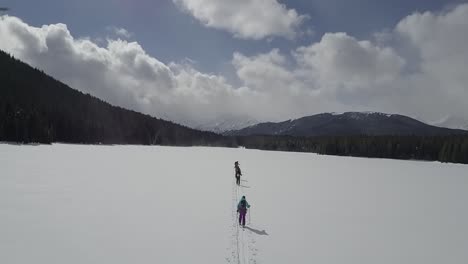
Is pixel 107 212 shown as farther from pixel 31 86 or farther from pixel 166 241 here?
pixel 31 86

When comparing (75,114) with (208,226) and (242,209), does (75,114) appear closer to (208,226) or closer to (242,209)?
(208,226)

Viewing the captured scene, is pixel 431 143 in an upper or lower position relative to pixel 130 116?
lower

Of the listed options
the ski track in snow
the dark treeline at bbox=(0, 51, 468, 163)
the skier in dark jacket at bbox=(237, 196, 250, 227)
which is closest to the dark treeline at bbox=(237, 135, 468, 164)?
the dark treeline at bbox=(0, 51, 468, 163)

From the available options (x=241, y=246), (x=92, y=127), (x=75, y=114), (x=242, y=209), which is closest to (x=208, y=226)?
(x=242, y=209)

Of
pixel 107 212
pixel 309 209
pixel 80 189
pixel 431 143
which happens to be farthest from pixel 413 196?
pixel 431 143

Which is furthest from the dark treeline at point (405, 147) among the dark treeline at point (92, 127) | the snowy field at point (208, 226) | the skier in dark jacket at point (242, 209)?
the skier in dark jacket at point (242, 209)

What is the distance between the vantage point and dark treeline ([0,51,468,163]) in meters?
78.3

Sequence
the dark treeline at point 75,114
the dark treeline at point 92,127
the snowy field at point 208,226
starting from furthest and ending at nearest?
1. the dark treeline at point 75,114
2. the dark treeline at point 92,127
3. the snowy field at point 208,226

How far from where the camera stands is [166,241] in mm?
12375

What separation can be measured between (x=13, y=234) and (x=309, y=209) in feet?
49.5

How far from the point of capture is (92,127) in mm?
122438

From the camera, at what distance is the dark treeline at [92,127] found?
3083 inches

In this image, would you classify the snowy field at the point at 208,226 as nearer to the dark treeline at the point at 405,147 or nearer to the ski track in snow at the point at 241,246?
the ski track in snow at the point at 241,246

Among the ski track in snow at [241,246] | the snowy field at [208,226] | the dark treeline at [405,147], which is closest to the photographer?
the ski track in snow at [241,246]
